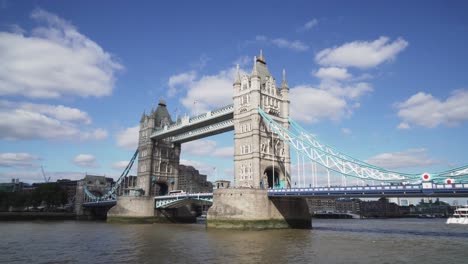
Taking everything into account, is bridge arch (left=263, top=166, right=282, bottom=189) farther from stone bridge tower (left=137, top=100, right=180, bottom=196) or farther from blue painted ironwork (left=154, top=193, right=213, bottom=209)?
stone bridge tower (left=137, top=100, right=180, bottom=196)

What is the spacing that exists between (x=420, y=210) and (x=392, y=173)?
555ft

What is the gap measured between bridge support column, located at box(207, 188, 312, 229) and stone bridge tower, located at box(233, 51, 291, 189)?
15.1 ft

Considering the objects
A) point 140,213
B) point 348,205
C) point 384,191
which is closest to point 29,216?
point 140,213

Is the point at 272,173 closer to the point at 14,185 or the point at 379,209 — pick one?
the point at 379,209

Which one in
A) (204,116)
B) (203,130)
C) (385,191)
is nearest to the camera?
(385,191)

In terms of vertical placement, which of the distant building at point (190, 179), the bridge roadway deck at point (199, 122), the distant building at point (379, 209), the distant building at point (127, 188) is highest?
the bridge roadway deck at point (199, 122)

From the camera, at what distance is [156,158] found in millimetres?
72438

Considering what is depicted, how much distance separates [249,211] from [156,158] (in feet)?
120

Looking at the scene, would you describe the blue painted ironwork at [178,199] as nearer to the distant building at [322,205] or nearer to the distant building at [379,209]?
the distant building at [322,205]

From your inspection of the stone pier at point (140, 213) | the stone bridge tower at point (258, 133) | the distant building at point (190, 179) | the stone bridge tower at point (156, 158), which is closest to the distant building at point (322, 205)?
the distant building at point (190, 179)

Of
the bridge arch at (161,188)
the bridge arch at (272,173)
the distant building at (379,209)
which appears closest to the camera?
the bridge arch at (272,173)

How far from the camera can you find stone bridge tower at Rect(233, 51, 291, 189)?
48.4m

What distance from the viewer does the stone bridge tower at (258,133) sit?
48375mm

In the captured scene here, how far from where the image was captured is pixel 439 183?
102ft
